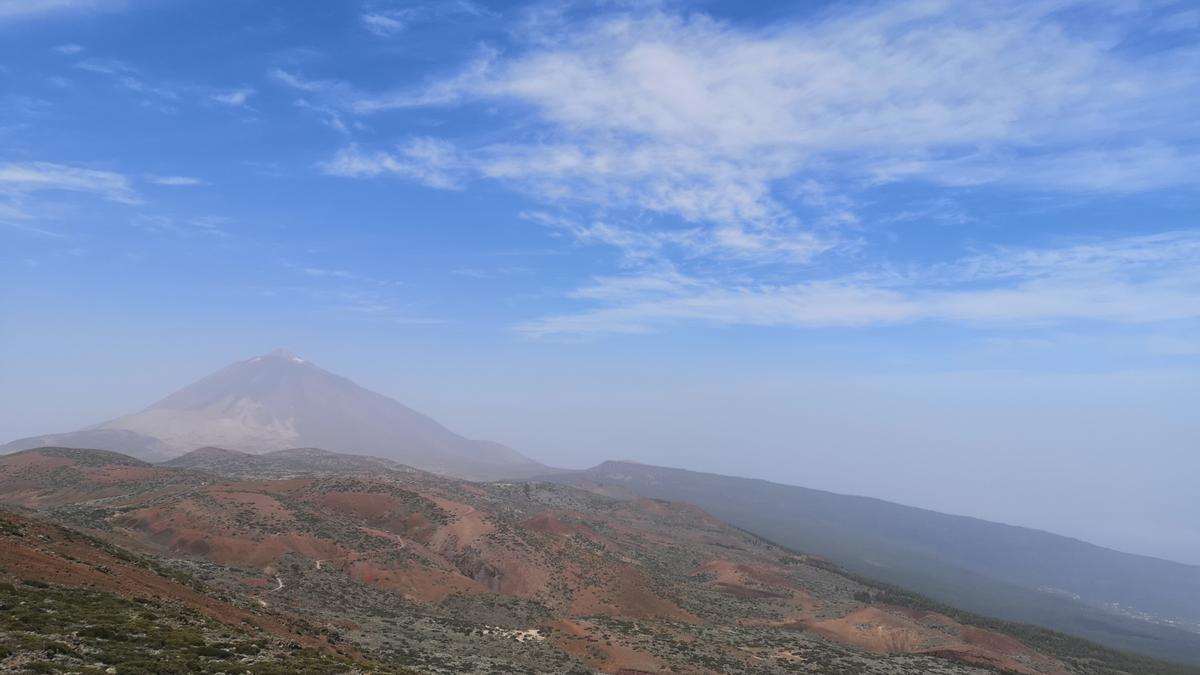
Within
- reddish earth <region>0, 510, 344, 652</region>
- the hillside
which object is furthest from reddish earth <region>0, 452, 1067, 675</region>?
the hillside

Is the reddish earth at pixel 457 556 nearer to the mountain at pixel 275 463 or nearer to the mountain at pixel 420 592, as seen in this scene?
the mountain at pixel 420 592

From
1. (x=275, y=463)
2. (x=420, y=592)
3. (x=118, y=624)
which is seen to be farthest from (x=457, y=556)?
(x=275, y=463)

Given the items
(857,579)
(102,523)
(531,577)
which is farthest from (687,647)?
(857,579)

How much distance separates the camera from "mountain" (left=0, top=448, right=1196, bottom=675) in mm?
24812

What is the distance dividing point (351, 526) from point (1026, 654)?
210 feet

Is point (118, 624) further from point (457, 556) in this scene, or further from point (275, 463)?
point (275, 463)

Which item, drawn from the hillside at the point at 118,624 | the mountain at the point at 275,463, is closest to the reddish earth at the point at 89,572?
the hillside at the point at 118,624

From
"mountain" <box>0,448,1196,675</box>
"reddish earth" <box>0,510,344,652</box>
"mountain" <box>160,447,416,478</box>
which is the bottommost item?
"mountain" <box>160,447,416,478</box>

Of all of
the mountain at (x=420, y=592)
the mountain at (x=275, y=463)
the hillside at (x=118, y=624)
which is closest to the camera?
the hillside at (x=118, y=624)

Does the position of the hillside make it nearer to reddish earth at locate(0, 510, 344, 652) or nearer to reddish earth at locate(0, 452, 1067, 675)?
reddish earth at locate(0, 510, 344, 652)

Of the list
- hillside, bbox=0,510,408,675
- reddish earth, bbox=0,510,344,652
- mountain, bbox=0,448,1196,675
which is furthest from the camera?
mountain, bbox=0,448,1196,675

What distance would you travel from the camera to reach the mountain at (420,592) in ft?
81.4

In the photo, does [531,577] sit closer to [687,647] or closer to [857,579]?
[687,647]

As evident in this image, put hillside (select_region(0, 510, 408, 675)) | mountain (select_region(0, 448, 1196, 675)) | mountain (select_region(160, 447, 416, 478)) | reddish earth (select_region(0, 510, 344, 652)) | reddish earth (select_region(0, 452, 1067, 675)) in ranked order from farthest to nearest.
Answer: mountain (select_region(160, 447, 416, 478))
reddish earth (select_region(0, 452, 1067, 675))
mountain (select_region(0, 448, 1196, 675))
reddish earth (select_region(0, 510, 344, 652))
hillside (select_region(0, 510, 408, 675))
